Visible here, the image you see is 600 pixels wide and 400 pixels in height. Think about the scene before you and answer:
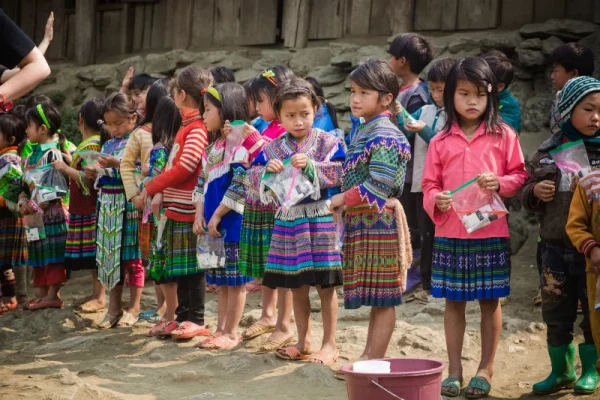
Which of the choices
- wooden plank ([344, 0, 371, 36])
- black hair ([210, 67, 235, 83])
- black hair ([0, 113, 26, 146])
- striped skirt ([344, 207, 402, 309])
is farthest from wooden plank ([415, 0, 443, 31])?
striped skirt ([344, 207, 402, 309])

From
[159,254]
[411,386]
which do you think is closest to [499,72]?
[159,254]

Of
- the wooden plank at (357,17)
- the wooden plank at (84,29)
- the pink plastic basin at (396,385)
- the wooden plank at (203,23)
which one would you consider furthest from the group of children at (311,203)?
the wooden plank at (84,29)

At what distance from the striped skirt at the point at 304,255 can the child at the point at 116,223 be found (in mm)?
2063

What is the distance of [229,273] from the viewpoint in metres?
5.92

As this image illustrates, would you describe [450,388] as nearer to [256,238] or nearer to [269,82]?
[256,238]

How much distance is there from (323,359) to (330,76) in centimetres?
453

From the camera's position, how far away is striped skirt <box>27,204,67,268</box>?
7.66m

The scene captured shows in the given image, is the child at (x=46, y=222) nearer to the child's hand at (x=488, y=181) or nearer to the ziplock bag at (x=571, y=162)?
the child's hand at (x=488, y=181)

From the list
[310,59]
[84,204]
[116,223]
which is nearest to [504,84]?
[116,223]

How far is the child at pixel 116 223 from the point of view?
6.95 meters

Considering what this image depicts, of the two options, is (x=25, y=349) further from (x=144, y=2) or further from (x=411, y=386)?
(x=144, y=2)

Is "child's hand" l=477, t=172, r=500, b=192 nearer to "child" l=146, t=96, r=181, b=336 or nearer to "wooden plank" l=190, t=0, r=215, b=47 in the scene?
"child" l=146, t=96, r=181, b=336

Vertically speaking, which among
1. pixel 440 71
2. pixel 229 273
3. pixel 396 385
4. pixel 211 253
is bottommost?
pixel 396 385

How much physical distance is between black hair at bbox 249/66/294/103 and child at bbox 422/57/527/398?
1.35 m
